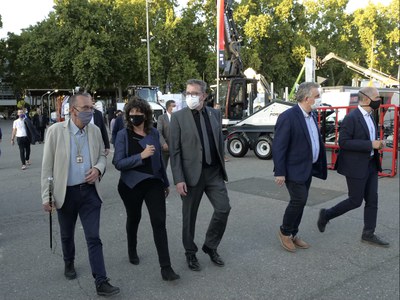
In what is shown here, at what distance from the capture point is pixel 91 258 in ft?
10.7

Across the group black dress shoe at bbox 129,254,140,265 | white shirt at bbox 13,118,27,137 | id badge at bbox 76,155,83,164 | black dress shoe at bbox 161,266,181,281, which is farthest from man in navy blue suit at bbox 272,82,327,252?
A: white shirt at bbox 13,118,27,137

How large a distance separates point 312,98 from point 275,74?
37953 millimetres

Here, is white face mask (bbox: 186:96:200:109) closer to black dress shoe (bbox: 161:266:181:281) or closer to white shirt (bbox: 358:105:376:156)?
black dress shoe (bbox: 161:266:181:281)

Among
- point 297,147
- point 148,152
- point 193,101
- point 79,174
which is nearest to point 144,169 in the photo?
point 148,152

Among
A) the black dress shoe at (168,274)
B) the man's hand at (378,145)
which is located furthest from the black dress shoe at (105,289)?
the man's hand at (378,145)

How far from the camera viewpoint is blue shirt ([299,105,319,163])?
417 cm

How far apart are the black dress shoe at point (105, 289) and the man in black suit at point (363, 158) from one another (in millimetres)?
2813

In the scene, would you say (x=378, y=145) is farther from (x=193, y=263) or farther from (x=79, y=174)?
(x=79, y=174)

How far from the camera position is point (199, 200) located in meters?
3.81

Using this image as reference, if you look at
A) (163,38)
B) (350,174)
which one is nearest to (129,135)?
(350,174)

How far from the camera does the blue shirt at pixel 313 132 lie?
4.17 m

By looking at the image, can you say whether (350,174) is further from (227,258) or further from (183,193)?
(183,193)

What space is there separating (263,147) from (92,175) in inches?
345

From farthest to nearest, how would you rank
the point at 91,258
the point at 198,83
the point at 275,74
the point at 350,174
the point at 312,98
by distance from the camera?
the point at 275,74, the point at 350,174, the point at 312,98, the point at 198,83, the point at 91,258
